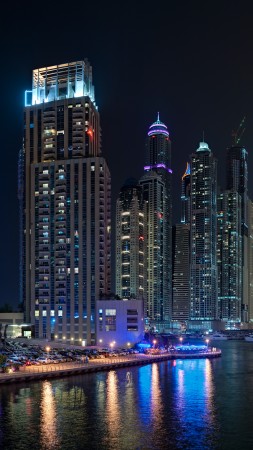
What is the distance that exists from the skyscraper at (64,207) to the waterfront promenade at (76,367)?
882 inches

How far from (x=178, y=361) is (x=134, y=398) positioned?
2557 inches

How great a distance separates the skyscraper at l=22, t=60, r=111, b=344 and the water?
55.0 m

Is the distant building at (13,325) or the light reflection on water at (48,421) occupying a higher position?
the distant building at (13,325)

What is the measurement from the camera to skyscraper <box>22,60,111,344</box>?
163125 mm

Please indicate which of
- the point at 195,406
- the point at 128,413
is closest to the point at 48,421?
the point at 128,413

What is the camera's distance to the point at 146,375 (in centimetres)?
11188

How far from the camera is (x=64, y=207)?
168500 mm

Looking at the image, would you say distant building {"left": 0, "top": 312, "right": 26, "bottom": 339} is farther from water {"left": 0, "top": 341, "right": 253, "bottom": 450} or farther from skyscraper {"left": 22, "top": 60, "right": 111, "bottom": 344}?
water {"left": 0, "top": 341, "right": 253, "bottom": 450}

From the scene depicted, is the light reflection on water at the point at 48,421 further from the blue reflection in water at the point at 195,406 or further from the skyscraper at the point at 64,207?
the skyscraper at the point at 64,207

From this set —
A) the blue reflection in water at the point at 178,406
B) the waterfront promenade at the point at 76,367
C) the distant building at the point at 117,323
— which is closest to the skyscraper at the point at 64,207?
the distant building at the point at 117,323

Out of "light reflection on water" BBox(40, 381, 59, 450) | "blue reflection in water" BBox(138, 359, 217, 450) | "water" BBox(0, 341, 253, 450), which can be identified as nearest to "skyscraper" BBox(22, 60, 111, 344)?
"blue reflection in water" BBox(138, 359, 217, 450)

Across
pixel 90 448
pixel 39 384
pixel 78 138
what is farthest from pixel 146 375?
pixel 78 138

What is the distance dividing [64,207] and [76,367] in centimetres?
6464

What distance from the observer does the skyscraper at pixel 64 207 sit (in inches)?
6422
